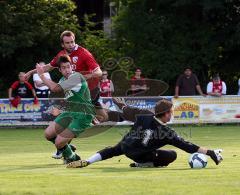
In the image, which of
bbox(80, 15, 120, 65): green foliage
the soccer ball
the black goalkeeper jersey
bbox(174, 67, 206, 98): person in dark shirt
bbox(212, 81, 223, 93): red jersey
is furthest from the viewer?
bbox(80, 15, 120, 65): green foliage

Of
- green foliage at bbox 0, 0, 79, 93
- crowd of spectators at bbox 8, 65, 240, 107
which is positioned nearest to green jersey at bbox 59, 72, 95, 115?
crowd of spectators at bbox 8, 65, 240, 107

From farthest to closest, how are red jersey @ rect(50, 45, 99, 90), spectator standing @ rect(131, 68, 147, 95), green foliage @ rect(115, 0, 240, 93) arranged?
green foliage @ rect(115, 0, 240, 93) < spectator standing @ rect(131, 68, 147, 95) < red jersey @ rect(50, 45, 99, 90)

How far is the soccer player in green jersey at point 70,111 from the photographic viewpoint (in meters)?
13.9

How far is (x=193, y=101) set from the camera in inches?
1162

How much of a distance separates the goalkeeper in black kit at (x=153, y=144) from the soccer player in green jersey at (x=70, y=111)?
115 centimetres

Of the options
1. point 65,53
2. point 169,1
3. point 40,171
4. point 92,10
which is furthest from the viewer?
point 92,10

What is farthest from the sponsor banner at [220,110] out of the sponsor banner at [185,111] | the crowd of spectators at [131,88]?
the crowd of spectators at [131,88]

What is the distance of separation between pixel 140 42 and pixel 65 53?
21002 mm

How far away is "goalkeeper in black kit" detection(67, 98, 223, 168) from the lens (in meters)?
12.6

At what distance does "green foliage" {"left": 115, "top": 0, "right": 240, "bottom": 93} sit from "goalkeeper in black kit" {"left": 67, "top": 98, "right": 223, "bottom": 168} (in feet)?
71.6

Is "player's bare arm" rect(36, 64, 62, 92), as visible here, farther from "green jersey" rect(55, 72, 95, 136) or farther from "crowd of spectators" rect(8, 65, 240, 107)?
"crowd of spectators" rect(8, 65, 240, 107)

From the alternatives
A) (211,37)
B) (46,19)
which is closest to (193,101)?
(211,37)

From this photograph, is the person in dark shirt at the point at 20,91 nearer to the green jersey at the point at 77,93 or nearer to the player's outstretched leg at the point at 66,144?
the green jersey at the point at 77,93

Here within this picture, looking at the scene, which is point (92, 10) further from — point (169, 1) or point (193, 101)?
point (193, 101)
